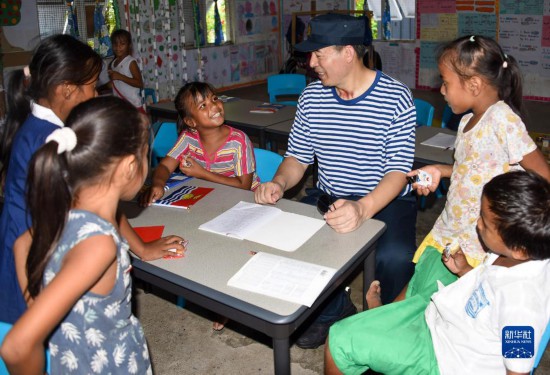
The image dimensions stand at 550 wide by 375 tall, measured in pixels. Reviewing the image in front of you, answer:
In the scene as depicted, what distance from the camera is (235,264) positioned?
177 centimetres

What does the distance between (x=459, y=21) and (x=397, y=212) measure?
669cm

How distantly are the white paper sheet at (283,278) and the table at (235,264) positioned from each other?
24 mm

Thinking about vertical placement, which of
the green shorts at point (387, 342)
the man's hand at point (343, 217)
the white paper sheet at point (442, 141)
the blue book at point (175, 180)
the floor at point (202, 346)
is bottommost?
the floor at point (202, 346)

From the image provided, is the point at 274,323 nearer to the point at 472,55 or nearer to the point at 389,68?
the point at 472,55

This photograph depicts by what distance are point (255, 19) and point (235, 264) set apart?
340 inches

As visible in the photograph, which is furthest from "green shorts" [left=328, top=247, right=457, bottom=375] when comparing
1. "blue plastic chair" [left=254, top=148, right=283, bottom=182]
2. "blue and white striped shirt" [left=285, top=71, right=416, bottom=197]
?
"blue plastic chair" [left=254, top=148, right=283, bottom=182]

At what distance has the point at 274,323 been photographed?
1.48 metres

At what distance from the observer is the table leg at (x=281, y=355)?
1.58m

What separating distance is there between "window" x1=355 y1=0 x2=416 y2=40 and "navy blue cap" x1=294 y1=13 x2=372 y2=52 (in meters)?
6.89

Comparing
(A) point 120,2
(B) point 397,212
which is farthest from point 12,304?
(A) point 120,2

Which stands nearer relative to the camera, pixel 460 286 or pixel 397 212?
pixel 460 286

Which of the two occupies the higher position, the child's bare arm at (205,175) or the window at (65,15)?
the window at (65,15)

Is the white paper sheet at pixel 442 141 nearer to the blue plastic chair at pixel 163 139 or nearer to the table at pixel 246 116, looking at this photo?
the table at pixel 246 116

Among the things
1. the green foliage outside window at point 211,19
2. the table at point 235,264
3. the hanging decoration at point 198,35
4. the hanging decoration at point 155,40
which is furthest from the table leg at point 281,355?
the green foliage outside window at point 211,19
